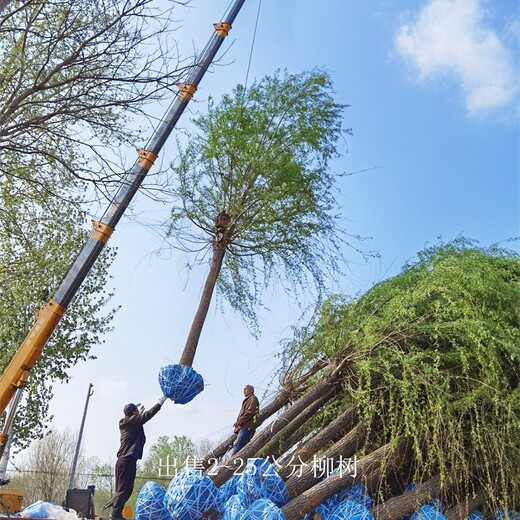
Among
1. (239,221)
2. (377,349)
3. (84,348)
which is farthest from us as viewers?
(84,348)

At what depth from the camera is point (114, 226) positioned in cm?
849

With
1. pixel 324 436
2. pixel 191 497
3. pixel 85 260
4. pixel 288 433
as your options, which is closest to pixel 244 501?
pixel 191 497

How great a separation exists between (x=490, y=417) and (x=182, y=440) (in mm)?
15174

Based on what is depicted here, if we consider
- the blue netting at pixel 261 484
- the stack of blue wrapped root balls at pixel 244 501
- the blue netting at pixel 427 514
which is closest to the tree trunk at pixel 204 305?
the stack of blue wrapped root balls at pixel 244 501

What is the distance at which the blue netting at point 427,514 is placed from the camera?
7422 millimetres

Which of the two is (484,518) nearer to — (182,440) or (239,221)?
(239,221)

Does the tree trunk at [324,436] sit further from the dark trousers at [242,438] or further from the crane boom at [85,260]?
the crane boom at [85,260]

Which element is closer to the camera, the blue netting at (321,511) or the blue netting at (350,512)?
the blue netting at (350,512)

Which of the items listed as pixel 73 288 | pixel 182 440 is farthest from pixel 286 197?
pixel 182 440

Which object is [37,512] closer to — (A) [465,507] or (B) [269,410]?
(B) [269,410]

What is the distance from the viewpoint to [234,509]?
271 inches

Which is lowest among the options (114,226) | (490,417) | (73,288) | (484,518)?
(484,518)

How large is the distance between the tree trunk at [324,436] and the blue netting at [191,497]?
125 centimetres

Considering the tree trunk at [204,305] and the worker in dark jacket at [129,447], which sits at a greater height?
the tree trunk at [204,305]
